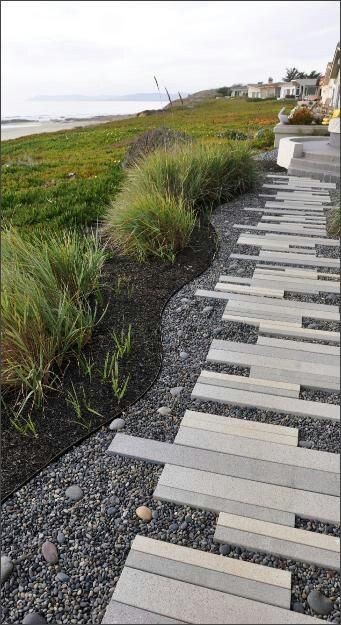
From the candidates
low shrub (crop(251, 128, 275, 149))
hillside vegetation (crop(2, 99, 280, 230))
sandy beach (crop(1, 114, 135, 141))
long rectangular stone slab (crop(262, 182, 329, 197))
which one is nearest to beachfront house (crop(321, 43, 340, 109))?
hillside vegetation (crop(2, 99, 280, 230))

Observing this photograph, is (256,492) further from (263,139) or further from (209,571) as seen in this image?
(263,139)

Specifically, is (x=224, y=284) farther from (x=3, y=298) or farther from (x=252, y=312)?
(x=3, y=298)

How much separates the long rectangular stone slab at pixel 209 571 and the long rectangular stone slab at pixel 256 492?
9.4 inches

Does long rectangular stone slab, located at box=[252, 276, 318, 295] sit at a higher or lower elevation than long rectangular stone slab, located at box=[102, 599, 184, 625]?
higher

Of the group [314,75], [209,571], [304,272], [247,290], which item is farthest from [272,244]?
[209,571]

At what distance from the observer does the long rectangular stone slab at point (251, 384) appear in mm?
2246

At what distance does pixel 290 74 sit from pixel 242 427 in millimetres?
1619

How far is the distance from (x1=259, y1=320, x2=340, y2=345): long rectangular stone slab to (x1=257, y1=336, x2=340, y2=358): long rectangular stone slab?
0.23 ft

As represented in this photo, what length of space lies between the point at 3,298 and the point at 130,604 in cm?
145

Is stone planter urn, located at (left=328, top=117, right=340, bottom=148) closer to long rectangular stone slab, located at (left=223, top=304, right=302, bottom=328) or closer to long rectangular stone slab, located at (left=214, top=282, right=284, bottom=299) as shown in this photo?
long rectangular stone slab, located at (left=214, top=282, right=284, bottom=299)

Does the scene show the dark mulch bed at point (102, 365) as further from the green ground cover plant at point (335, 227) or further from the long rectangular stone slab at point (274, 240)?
the green ground cover plant at point (335, 227)

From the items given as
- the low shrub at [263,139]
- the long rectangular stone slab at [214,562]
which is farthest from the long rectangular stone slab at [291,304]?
the low shrub at [263,139]

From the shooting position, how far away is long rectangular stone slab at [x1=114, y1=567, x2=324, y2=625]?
4.28 feet

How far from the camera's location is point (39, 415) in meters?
2.16
